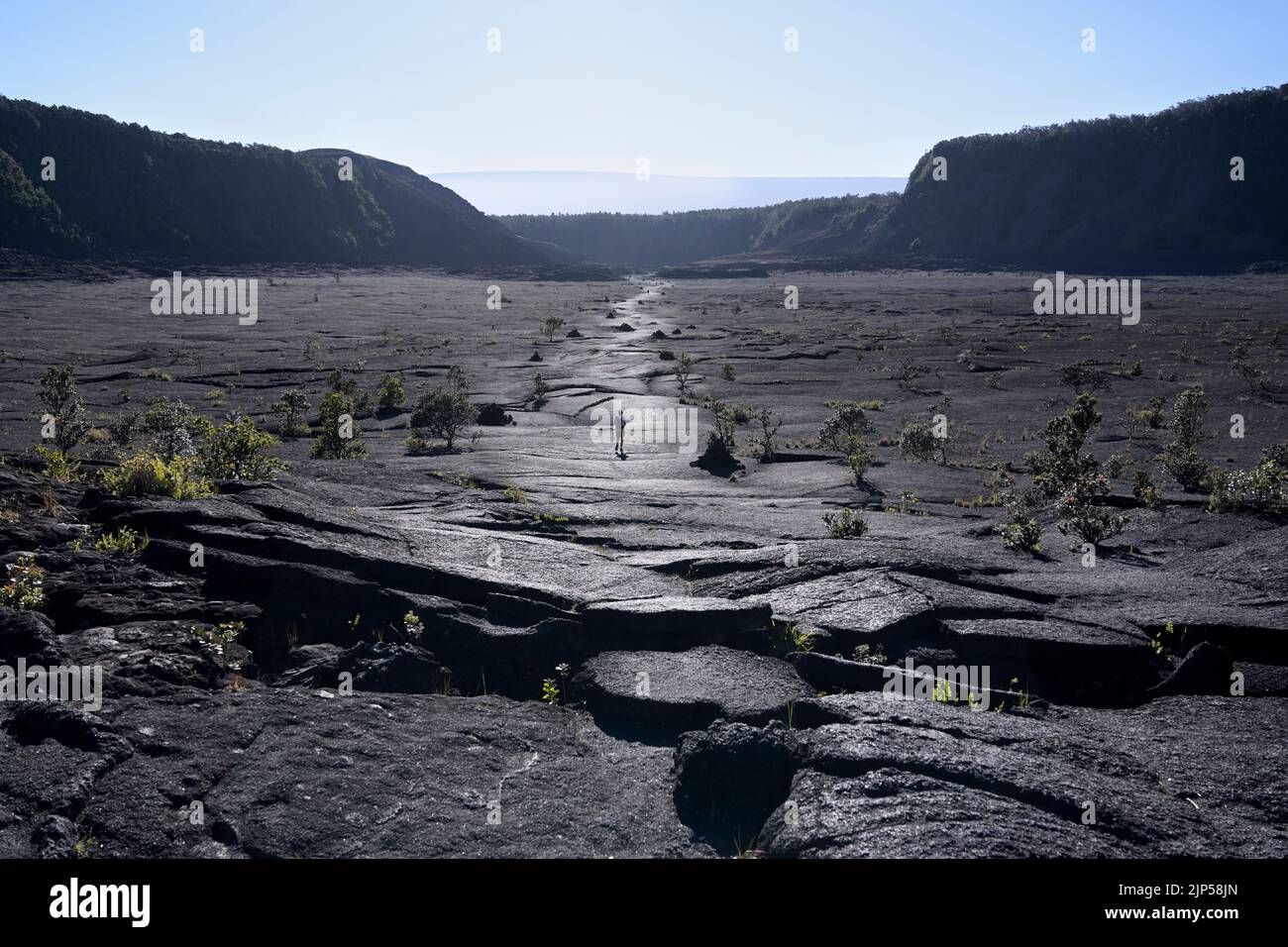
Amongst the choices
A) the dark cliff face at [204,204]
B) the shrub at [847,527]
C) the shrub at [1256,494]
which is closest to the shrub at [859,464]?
the shrub at [847,527]

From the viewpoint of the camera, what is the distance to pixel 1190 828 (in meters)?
3.78

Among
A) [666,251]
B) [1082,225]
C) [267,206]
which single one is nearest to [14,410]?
[267,206]

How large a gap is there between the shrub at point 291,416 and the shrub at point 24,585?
1241 cm

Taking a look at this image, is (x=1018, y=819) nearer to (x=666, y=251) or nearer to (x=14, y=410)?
(x=14, y=410)

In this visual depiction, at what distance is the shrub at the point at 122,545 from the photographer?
20.4 feet

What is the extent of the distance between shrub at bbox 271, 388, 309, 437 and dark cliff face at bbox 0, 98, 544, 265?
70.1m

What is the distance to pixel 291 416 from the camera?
18156 millimetres

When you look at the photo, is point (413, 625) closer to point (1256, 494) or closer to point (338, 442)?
point (1256, 494)

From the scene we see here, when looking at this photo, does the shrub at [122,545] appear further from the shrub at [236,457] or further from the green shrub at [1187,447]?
the green shrub at [1187,447]

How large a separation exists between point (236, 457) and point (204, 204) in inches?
3912

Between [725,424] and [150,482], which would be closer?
[150,482]

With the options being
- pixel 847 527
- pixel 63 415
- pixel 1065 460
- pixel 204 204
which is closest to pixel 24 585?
pixel 847 527

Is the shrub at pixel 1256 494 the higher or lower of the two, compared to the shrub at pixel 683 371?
lower

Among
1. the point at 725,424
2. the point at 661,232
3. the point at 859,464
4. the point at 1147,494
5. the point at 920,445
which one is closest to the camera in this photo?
the point at 1147,494
